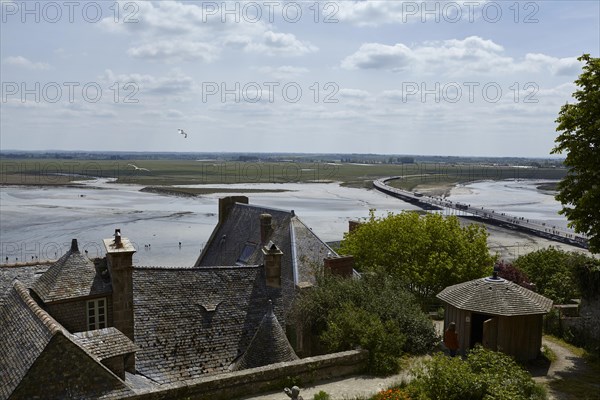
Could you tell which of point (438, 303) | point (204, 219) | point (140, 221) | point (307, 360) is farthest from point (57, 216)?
point (307, 360)

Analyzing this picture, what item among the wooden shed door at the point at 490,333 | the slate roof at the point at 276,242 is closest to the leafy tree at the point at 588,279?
the wooden shed door at the point at 490,333

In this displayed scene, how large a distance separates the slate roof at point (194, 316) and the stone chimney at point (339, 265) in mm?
2703

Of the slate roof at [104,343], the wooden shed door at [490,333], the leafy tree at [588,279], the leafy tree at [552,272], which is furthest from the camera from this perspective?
the leafy tree at [552,272]

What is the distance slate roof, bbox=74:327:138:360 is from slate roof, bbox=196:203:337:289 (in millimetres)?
10161

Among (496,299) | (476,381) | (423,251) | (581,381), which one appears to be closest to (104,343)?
(476,381)

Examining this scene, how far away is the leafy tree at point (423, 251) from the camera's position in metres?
31.9

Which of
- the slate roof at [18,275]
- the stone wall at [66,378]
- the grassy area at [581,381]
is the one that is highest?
the slate roof at [18,275]

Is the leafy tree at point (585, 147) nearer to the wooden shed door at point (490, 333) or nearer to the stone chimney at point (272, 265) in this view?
the wooden shed door at point (490, 333)

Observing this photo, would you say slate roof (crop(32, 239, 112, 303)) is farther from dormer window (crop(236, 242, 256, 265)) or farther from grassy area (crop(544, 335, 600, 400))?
grassy area (crop(544, 335, 600, 400))

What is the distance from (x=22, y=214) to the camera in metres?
88.1

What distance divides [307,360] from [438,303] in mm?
16605

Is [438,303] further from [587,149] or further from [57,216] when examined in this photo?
[57,216]

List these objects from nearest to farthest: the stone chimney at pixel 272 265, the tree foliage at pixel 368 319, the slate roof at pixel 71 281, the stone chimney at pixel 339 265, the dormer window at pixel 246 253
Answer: the slate roof at pixel 71 281, the tree foliage at pixel 368 319, the stone chimney at pixel 272 265, the stone chimney at pixel 339 265, the dormer window at pixel 246 253

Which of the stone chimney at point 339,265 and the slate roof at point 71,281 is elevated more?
the slate roof at point 71,281
